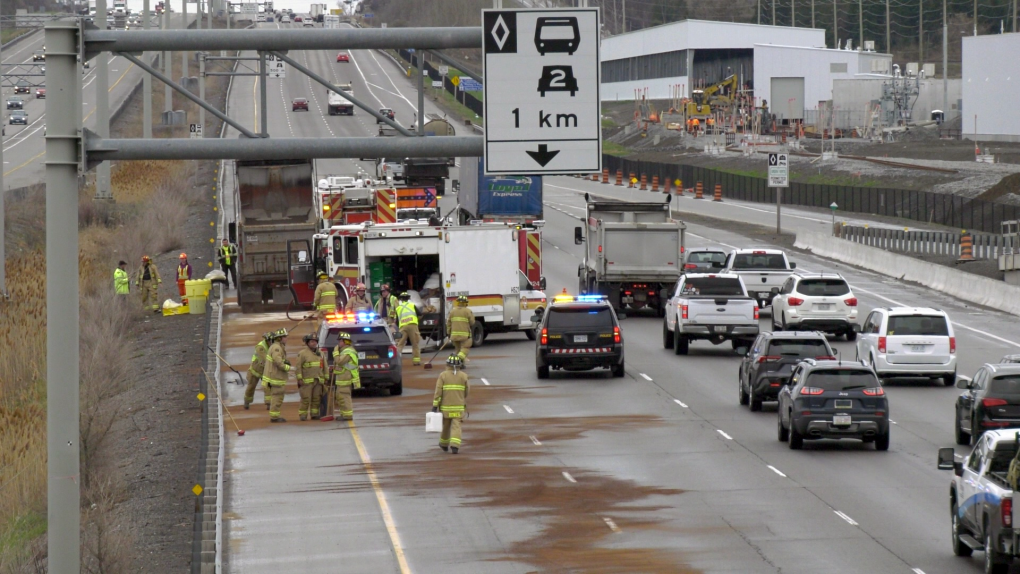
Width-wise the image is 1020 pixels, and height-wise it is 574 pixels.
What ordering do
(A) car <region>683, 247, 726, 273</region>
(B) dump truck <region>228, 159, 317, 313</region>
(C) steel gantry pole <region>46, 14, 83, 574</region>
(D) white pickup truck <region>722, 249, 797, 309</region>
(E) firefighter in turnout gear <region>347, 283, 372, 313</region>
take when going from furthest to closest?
(A) car <region>683, 247, 726, 273</region> → (B) dump truck <region>228, 159, 317, 313</region> → (D) white pickup truck <region>722, 249, 797, 309</region> → (E) firefighter in turnout gear <region>347, 283, 372, 313</region> → (C) steel gantry pole <region>46, 14, 83, 574</region>

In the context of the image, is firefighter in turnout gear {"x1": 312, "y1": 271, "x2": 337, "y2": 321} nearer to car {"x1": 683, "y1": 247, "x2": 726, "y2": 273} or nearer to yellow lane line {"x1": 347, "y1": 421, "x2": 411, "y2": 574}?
yellow lane line {"x1": 347, "y1": 421, "x2": 411, "y2": 574}

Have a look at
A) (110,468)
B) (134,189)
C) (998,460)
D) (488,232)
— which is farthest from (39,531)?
(134,189)

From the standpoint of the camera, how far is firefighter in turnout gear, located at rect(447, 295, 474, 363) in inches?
1255

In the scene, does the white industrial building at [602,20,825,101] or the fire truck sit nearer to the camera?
the fire truck

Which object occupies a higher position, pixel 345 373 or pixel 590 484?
pixel 345 373

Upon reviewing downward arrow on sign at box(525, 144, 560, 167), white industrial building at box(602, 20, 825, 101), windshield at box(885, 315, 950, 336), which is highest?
white industrial building at box(602, 20, 825, 101)

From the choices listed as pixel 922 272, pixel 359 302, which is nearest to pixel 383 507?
pixel 359 302

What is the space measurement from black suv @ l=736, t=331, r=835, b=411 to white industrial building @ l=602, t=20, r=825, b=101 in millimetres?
105251

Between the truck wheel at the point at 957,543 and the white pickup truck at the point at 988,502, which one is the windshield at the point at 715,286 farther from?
Result: the truck wheel at the point at 957,543

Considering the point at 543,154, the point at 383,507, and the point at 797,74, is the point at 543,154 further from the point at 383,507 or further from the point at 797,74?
the point at 797,74

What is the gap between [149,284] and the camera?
45156 millimetres

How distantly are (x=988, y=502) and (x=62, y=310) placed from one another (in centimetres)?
891

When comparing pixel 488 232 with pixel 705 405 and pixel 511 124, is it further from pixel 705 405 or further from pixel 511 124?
pixel 511 124

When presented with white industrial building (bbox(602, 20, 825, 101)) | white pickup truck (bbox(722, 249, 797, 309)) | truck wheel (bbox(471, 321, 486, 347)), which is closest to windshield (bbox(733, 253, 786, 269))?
white pickup truck (bbox(722, 249, 797, 309))
